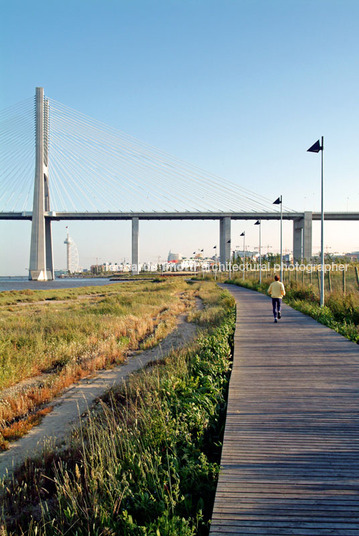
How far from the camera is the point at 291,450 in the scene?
140 inches

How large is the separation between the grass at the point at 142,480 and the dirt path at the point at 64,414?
0.50 meters

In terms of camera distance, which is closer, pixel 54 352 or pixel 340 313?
pixel 54 352

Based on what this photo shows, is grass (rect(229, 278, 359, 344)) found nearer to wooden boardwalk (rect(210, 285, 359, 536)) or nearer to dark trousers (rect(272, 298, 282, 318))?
dark trousers (rect(272, 298, 282, 318))

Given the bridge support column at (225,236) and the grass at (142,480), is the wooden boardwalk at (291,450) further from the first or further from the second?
the bridge support column at (225,236)

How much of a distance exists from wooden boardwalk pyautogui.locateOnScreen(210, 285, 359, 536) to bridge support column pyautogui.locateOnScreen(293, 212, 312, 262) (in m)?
63.8

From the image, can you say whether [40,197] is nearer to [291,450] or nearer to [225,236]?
[225,236]

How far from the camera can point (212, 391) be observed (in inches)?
201

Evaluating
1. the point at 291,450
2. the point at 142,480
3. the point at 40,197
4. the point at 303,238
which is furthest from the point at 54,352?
the point at 303,238

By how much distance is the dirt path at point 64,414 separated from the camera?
5309 mm

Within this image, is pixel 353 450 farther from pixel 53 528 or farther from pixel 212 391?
pixel 53 528

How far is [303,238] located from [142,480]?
71.3 m

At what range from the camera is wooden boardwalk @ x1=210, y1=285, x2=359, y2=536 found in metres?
2.64

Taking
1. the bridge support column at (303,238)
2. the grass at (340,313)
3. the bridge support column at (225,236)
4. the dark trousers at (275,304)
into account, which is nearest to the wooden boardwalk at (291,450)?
the grass at (340,313)

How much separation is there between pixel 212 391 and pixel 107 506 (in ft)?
7.57
